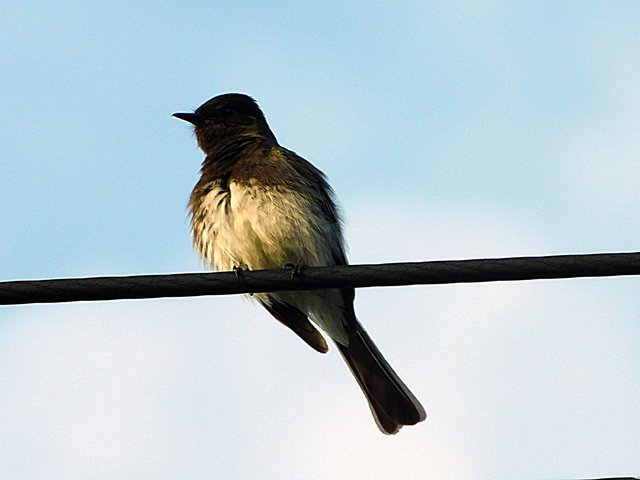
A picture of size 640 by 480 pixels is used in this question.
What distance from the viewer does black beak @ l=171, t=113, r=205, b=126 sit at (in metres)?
8.87

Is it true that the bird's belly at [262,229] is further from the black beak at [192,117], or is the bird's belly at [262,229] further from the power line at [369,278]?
the power line at [369,278]

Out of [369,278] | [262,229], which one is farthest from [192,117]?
[369,278]

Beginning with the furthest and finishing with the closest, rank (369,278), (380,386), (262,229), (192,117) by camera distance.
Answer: (192,117) → (380,386) → (262,229) → (369,278)

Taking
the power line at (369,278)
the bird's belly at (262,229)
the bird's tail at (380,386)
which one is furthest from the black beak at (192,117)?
the power line at (369,278)

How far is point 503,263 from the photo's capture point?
4.41 metres

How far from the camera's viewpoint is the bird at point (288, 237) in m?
7.21

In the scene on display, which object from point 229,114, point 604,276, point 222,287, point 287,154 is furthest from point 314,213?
point 604,276

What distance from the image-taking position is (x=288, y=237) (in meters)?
7.19

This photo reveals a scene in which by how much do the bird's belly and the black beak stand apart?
1492mm

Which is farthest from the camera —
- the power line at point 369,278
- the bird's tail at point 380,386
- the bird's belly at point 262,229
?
the bird's tail at point 380,386

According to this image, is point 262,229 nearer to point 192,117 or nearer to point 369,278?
point 192,117

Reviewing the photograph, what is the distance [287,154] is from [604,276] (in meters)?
3.82

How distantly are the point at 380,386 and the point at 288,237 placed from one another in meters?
1.30

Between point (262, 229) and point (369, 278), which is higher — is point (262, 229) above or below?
above
